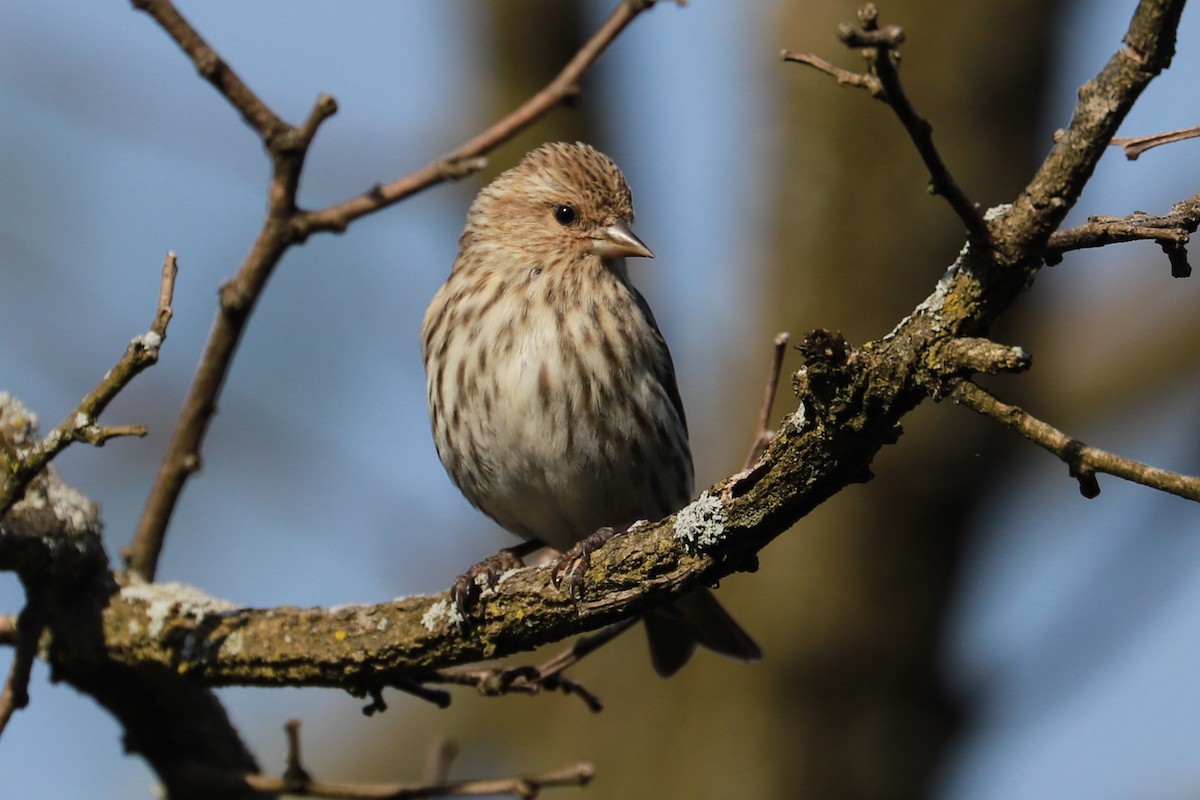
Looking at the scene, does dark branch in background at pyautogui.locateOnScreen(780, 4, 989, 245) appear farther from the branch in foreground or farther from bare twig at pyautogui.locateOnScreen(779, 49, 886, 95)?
the branch in foreground

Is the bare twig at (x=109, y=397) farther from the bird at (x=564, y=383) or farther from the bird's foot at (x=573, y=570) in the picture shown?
the bird at (x=564, y=383)

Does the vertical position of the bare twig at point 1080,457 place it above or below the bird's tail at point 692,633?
below

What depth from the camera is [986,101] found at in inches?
315

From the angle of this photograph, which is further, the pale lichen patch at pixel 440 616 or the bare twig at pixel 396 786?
the bare twig at pixel 396 786

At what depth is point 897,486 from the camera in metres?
7.82

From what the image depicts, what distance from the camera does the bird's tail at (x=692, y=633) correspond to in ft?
19.2

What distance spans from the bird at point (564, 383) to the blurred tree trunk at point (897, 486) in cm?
205

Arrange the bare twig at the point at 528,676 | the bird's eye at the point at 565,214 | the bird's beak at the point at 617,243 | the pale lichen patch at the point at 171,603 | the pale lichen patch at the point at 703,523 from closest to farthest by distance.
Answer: the pale lichen patch at the point at 703,523 < the pale lichen patch at the point at 171,603 < the bare twig at the point at 528,676 < the bird's beak at the point at 617,243 < the bird's eye at the point at 565,214

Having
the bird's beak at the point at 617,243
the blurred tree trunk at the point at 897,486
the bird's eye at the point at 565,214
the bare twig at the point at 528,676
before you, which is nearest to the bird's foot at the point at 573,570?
the bare twig at the point at 528,676

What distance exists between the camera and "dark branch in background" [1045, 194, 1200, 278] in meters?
2.61

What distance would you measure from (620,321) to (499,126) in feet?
3.81

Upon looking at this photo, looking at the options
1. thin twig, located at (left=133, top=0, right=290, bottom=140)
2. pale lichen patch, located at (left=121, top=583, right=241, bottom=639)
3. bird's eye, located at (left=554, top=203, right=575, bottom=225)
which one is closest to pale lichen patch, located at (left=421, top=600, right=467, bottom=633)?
pale lichen patch, located at (left=121, top=583, right=241, bottom=639)

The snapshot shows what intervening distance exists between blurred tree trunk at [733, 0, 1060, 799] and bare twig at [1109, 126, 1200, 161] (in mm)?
4878

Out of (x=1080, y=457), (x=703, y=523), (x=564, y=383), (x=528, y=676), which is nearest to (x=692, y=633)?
(x=564, y=383)
